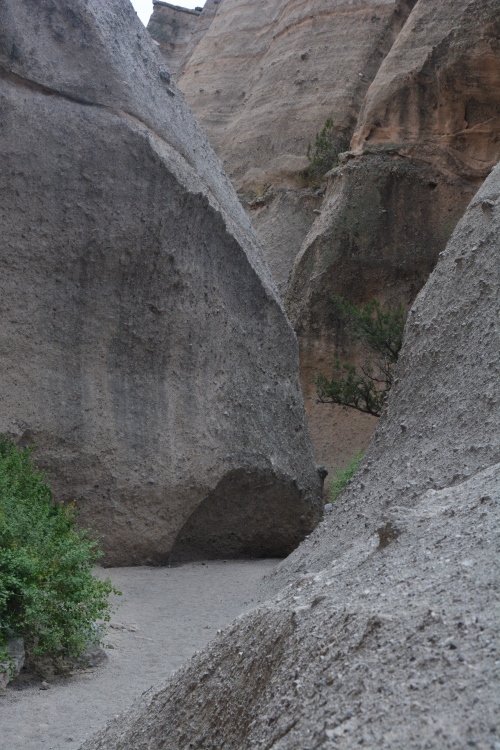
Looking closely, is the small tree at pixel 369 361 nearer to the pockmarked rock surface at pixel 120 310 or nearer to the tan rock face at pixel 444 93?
the tan rock face at pixel 444 93

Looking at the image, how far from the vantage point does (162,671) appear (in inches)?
182

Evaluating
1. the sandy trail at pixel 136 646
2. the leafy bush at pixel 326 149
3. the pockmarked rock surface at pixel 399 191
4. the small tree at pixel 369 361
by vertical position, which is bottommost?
the sandy trail at pixel 136 646

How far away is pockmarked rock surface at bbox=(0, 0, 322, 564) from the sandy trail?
18.1 inches

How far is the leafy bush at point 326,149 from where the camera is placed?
15.3m

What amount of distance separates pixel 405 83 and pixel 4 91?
724cm

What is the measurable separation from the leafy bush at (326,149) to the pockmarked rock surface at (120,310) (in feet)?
24.6

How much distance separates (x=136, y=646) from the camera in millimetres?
5094

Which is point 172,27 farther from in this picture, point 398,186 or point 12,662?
point 12,662

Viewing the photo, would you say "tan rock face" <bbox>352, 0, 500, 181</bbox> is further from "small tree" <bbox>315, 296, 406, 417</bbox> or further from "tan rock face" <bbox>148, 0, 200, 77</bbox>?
"tan rock face" <bbox>148, 0, 200, 77</bbox>

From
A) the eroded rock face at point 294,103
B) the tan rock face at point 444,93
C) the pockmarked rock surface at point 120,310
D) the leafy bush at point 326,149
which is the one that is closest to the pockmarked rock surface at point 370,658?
the pockmarked rock surface at point 120,310

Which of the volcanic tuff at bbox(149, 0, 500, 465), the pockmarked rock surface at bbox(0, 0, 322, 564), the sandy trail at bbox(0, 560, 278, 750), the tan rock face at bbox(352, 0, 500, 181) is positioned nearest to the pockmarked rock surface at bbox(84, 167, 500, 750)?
the sandy trail at bbox(0, 560, 278, 750)

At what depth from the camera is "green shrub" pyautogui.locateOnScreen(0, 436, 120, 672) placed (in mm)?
4297

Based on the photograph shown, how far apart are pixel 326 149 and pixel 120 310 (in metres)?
8.83

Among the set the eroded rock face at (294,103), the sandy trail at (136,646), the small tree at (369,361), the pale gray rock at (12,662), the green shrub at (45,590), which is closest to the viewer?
the sandy trail at (136,646)
